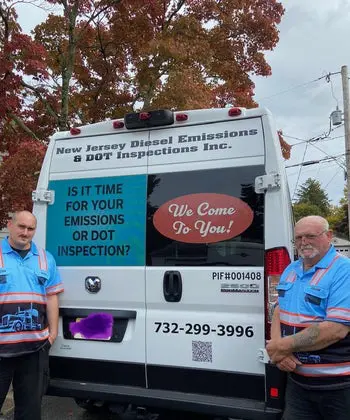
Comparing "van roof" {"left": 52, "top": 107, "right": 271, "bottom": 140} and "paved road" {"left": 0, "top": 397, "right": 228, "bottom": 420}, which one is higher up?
"van roof" {"left": 52, "top": 107, "right": 271, "bottom": 140}

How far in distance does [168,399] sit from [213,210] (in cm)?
133

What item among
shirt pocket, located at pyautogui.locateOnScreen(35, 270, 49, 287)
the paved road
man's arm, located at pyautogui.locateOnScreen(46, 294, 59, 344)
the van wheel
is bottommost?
the paved road

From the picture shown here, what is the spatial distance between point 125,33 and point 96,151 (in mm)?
5175

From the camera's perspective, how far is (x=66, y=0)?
25.2ft

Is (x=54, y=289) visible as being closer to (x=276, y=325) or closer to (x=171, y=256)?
(x=171, y=256)

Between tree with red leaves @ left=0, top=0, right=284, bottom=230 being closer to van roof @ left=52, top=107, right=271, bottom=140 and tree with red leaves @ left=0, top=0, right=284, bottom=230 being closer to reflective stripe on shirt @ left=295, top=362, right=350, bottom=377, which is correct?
van roof @ left=52, top=107, right=271, bottom=140

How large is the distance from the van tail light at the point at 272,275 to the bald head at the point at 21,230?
1.69 meters

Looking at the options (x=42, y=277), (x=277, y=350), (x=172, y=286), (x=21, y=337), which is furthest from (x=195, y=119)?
(x=21, y=337)

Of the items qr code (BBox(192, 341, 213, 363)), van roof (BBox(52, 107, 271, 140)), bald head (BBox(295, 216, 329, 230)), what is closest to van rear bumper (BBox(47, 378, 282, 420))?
qr code (BBox(192, 341, 213, 363))

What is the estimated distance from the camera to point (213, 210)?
3350 millimetres

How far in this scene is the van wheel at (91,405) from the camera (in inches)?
160

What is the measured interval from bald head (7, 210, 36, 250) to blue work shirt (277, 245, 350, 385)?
6.00 feet

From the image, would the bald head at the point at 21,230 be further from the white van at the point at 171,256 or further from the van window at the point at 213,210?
the van window at the point at 213,210

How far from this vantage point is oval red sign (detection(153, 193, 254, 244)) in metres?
3.28
